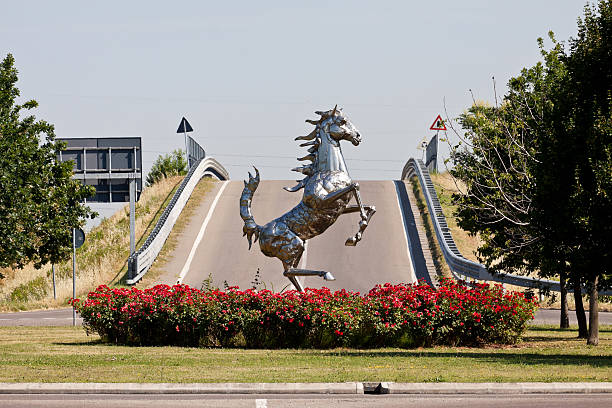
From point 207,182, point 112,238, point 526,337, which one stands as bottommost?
point 526,337

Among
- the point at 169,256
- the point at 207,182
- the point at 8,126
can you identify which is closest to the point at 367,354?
the point at 8,126

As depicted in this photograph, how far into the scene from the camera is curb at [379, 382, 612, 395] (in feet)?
39.3

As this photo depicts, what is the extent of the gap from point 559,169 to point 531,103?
6.70 m

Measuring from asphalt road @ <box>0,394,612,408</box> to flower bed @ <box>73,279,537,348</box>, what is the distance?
6.86m

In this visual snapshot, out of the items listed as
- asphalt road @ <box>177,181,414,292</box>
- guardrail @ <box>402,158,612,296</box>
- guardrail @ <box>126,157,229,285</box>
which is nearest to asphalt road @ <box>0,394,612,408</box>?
guardrail @ <box>402,158,612,296</box>

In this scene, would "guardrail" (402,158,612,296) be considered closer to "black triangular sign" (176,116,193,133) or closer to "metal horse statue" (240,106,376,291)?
"metal horse statue" (240,106,376,291)

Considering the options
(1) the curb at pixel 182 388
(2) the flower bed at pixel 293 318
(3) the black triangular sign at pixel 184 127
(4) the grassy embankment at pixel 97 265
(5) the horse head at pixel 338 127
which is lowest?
(1) the curb at pixel 182 388

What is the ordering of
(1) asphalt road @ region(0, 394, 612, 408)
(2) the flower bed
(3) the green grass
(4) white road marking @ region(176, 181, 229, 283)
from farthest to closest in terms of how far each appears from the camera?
(4) white road marking @ region(176, 181, 229, 283), (2) the flower bed, (3) the green grass, (1) asphalt road @ region(0, 394, 612, 408)

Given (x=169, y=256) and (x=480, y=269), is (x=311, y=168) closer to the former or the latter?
(x=480, y=269)

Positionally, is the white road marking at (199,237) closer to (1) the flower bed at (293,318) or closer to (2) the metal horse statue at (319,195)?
(2) the metal horse statue at (319,195)

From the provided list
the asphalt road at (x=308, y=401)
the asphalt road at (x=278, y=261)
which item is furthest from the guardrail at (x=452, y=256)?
the asphalt road at (x=308, y=401)

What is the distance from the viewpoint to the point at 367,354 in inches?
669

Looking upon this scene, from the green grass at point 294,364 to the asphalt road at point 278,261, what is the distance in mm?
15548

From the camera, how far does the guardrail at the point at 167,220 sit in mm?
36375
